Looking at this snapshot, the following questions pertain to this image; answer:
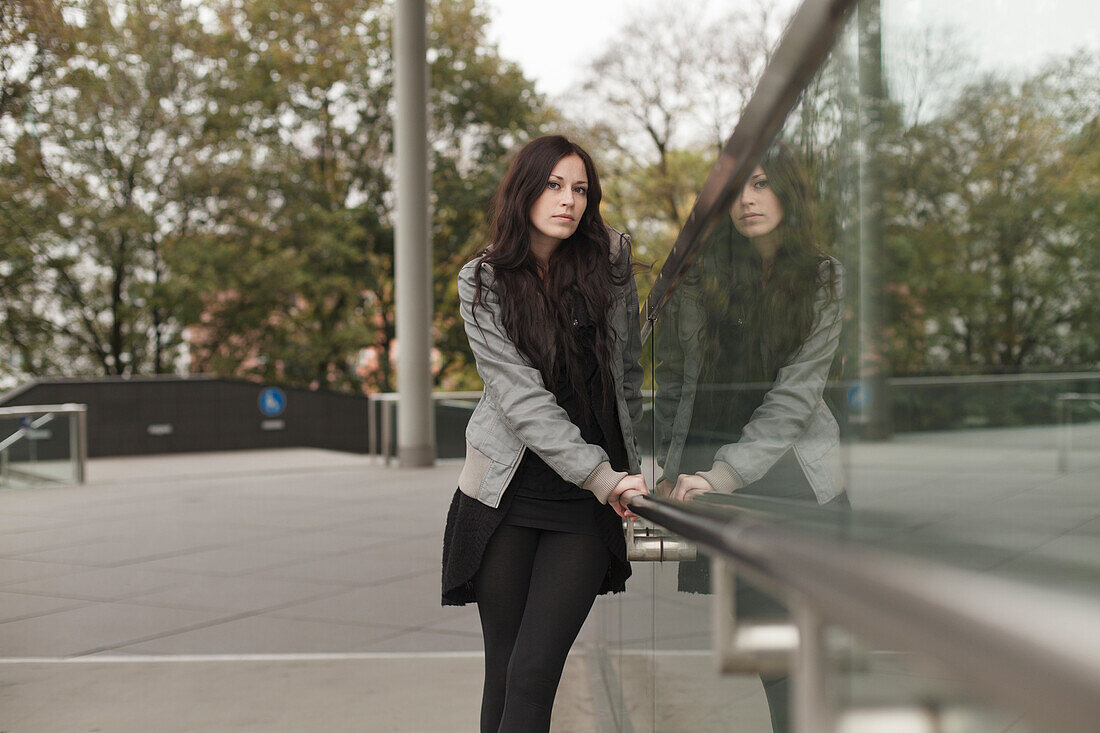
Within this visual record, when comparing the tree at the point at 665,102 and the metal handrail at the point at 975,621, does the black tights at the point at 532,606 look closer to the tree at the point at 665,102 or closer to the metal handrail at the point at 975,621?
the metal handrail at the point at 975,621

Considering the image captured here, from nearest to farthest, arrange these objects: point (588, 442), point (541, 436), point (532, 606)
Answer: point (541, 436)
point (532, 606)
point (588, 442)

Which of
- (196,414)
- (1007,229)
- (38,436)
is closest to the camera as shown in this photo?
(1007,229)

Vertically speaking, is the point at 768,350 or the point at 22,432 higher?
the point at 768,350

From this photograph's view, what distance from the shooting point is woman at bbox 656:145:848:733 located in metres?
1.29

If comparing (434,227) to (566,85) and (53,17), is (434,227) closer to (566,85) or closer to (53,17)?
(566,85)

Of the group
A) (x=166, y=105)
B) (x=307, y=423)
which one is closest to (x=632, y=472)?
(x=307, y=423)

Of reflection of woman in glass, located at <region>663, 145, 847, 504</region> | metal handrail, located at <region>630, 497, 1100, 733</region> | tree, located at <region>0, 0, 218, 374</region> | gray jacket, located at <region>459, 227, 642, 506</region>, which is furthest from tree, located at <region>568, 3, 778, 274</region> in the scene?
metal handrail, located at <region>630, 497, 1100, 733</region>

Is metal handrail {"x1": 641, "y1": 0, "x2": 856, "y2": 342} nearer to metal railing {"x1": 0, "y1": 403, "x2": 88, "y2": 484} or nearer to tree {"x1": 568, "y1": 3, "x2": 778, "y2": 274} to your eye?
metal railing {"x1": 0, "y1": 403, "x2": 88, "y2": 484}

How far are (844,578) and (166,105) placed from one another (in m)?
25.0

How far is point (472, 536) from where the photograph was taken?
2.49 m

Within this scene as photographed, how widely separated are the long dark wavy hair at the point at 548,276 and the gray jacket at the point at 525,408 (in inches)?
1.0

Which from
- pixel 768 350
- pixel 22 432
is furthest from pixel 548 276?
pixel 22 432

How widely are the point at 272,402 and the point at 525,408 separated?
1824 centimetres

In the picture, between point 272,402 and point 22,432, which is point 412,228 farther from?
point 272,402
